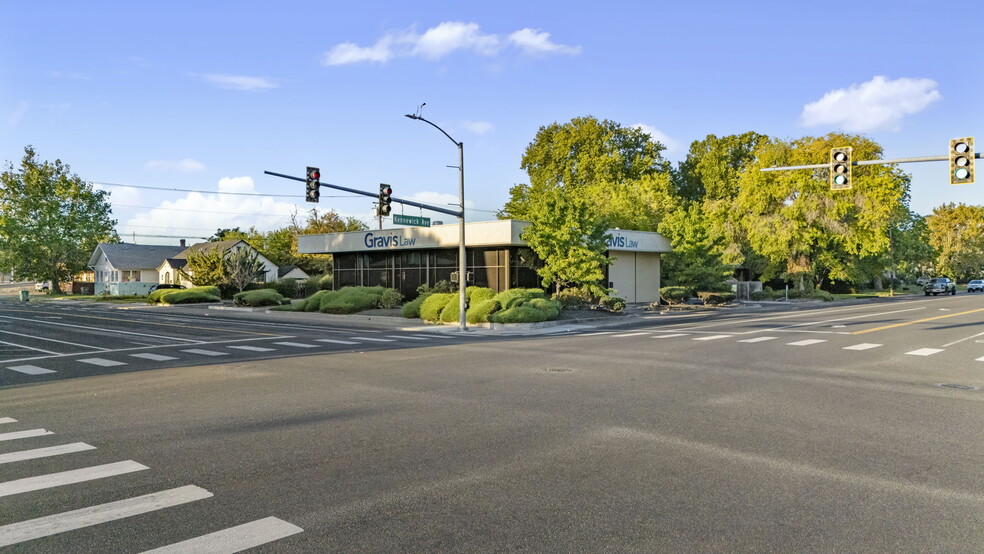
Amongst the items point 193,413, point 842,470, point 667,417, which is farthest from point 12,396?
point 842,470

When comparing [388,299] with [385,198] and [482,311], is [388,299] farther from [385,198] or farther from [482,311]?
Result: [385,198]

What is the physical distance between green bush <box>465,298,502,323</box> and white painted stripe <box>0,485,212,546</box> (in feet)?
75.3

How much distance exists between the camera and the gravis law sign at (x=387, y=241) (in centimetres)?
4194

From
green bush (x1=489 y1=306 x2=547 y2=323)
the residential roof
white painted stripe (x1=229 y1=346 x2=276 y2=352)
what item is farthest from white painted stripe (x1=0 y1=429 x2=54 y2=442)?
the residential roof

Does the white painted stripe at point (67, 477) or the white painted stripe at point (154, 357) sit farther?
the white painted stripe at point (154, 357)

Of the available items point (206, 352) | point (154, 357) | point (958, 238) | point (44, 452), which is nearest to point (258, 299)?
point (206, 352)

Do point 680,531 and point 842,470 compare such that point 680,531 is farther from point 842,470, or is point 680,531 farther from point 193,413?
point 193,413

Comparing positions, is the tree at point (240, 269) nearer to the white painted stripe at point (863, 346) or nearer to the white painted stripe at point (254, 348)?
the white painted stripe at point (254, 348)

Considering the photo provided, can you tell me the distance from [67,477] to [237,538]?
2.61 metres

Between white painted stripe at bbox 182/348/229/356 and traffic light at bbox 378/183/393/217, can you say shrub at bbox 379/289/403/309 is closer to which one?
traffic light at bbox 378/183/393/217

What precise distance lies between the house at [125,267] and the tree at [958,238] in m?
105

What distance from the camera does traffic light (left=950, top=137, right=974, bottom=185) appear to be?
54.1 ft

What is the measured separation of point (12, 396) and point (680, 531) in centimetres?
1130

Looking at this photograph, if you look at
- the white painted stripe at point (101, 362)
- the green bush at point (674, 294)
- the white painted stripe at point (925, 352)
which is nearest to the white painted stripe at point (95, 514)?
the white painted stripe at point (101, 362)
